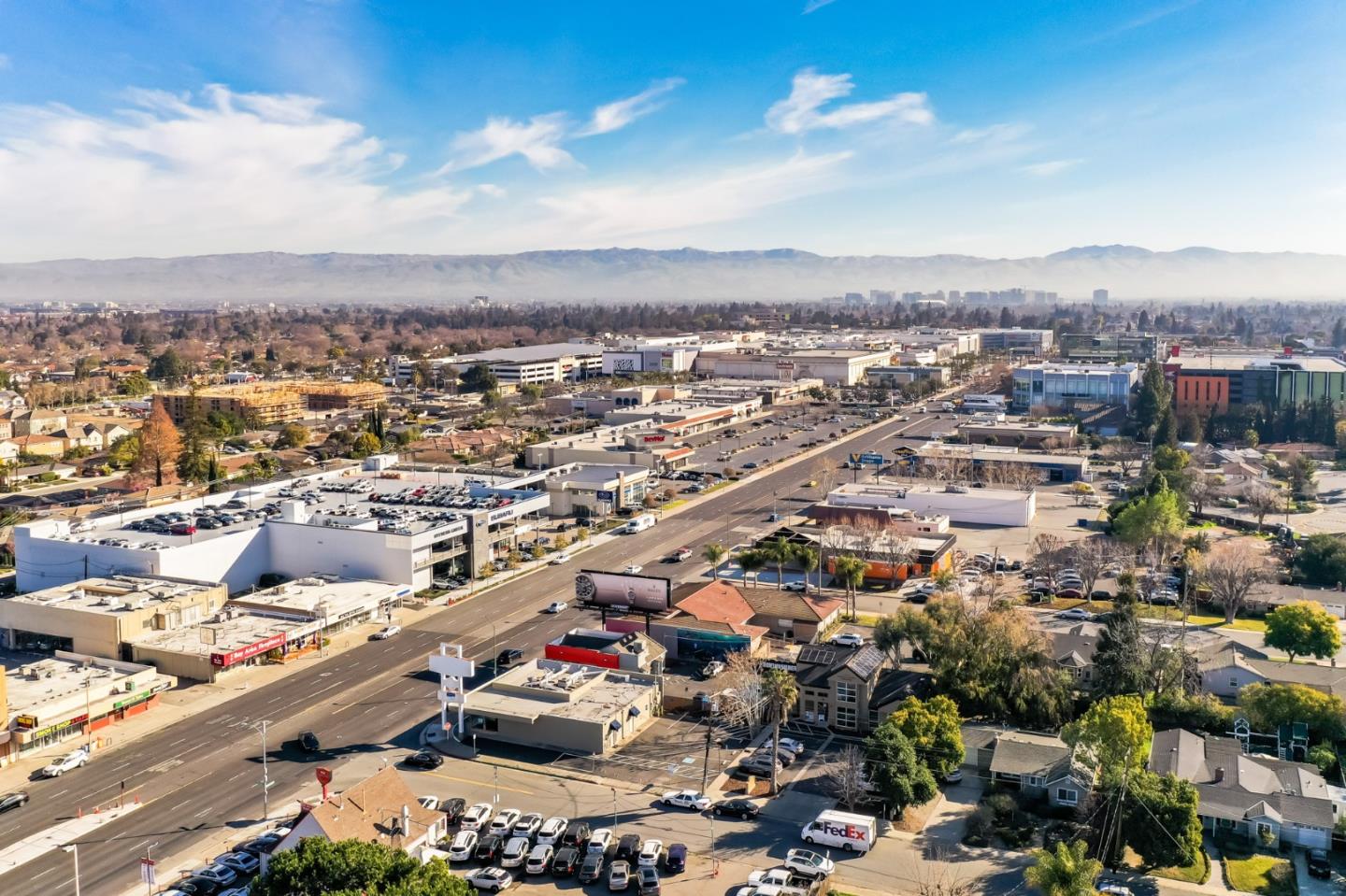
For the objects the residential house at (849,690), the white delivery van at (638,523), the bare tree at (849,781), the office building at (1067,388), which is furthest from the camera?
the office building at (1067,388)

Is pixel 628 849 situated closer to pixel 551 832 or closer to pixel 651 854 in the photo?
pixel 651 854

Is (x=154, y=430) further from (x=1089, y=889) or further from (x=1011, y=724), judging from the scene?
(x=1089, y=889)

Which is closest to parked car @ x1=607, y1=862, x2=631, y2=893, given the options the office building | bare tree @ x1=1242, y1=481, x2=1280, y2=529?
bare tree @ x1=1242, y1=481, x2=1280, y2=529

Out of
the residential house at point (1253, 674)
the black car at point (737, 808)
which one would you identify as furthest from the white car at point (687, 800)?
the residential house at point (1253, 674)

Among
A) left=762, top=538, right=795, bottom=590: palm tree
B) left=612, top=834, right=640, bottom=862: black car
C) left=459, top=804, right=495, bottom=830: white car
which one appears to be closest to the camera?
left=612, top=834, right=640, bottom=862: black car

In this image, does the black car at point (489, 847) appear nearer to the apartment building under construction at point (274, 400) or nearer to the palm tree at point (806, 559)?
the palm tree at point (806, 559)

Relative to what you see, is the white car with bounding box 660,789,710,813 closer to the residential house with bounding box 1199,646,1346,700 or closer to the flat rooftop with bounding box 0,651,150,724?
the residential house with bounding box 1199,646,1346,700

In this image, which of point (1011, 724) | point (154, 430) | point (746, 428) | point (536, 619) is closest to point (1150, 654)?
point (1011, 724)

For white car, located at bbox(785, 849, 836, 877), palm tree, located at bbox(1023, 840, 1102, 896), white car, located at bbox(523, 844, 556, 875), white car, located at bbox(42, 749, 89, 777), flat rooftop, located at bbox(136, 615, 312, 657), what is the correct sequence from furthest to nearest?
flat rooftop, located at bbox(136, 615, 312, 657) → white car, located at bbox(42, 749, 89, 777) → white car, located at bbox(523, 844, 556, 875) → white car, located at bbox(785, 849, 836, 877) → palm tree, located at bbox(1023, 840, 1102, 896)
